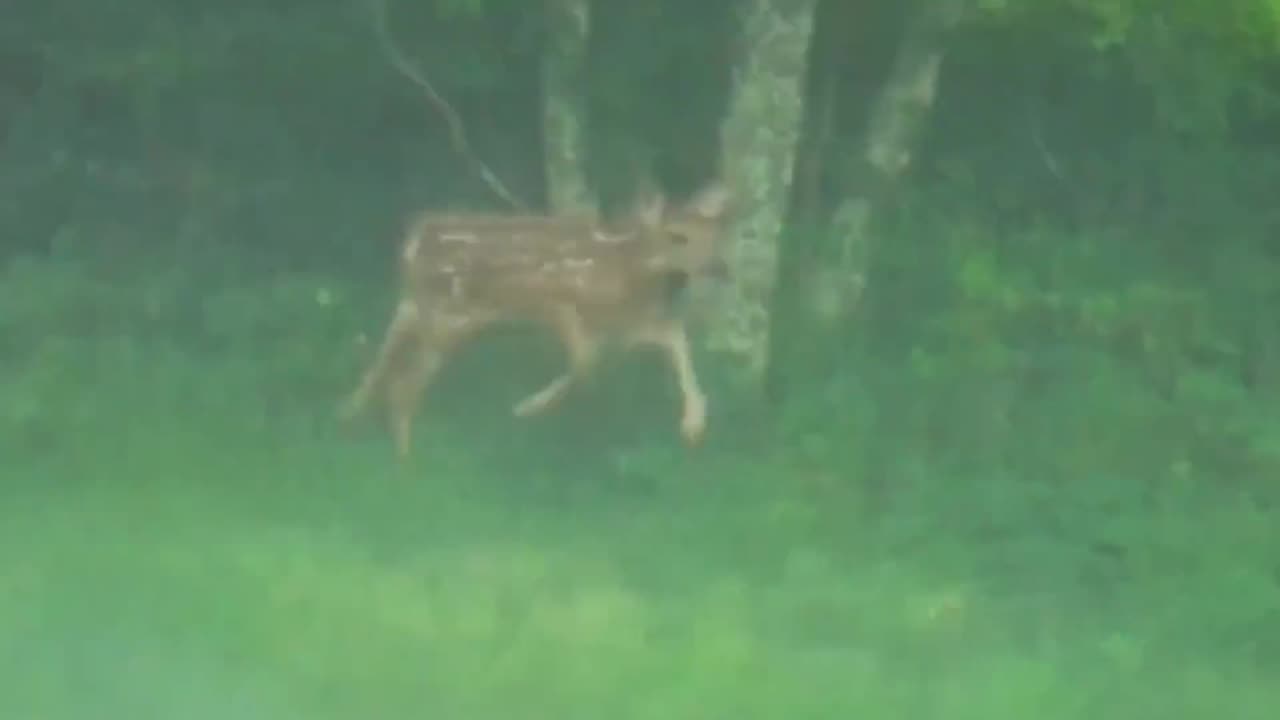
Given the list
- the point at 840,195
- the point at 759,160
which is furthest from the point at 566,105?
the point at 840,195

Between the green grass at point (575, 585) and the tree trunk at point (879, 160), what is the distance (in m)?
0.25

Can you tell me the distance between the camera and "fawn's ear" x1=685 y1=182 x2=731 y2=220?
169 inches

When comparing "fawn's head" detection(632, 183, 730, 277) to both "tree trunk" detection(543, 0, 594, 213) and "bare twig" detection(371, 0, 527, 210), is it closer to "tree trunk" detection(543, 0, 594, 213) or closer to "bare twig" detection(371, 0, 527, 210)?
"tree trunk" detection(543, 0, 594, 213)

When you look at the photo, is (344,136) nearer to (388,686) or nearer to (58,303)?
(58,303)

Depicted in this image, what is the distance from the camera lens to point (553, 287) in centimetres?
428

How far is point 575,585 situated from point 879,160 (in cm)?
77

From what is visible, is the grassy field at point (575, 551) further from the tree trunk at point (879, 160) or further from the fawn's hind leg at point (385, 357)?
the tree trunk at point (879, 160)

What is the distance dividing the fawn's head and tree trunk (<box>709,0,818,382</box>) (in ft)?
0.08

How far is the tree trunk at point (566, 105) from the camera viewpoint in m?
4.28

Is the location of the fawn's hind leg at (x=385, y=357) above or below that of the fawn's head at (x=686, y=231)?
below

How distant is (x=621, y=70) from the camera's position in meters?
4.34

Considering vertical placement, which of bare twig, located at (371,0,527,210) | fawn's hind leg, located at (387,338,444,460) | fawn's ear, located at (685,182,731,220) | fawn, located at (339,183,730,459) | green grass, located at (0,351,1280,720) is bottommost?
green grass, located at (0,351,1280,720)

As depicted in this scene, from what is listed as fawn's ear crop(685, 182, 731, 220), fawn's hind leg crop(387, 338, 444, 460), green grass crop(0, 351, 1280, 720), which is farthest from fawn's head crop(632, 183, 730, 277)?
fawn's hind leg crop(387, 338, 444, 460)

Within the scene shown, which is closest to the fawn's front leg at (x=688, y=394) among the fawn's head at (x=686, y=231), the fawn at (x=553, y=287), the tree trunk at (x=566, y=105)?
the fawn at (x=553, y=287)
